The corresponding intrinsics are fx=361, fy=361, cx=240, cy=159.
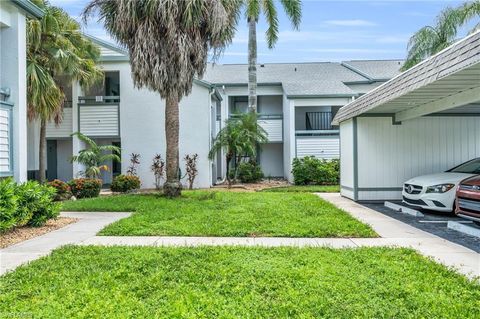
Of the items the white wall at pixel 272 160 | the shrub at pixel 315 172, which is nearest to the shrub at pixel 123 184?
the shrub at pixel 315 172

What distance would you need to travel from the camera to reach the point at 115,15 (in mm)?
11961

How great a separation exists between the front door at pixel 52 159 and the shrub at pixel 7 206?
1304 cm

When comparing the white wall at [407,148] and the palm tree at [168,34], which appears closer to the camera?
the palm tree at [168,34]

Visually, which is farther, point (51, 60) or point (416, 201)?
point (51, 60)

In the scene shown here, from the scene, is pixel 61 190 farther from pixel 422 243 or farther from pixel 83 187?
pixel 422 243

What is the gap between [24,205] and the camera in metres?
7.43

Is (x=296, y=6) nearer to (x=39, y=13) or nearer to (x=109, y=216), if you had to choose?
(x=39, y=13)

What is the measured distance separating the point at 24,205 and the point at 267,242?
5.04 m

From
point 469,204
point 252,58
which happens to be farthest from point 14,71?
point 252,58

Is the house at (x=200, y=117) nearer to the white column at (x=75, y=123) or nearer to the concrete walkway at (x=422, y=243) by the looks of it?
the white column at (x=75, y=123)

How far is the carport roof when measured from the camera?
560 centimetres

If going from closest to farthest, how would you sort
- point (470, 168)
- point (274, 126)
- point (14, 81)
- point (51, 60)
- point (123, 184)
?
1. point (14, 81)
2. point (470, 168)
3. point (51, 60)
4. point (123, 184)
5. point (274, 126)

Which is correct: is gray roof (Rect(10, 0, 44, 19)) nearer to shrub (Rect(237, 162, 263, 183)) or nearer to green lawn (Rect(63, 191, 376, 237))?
green lawn (Rect(63, 191, 376, 237))

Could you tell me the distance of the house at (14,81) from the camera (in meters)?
8.12
